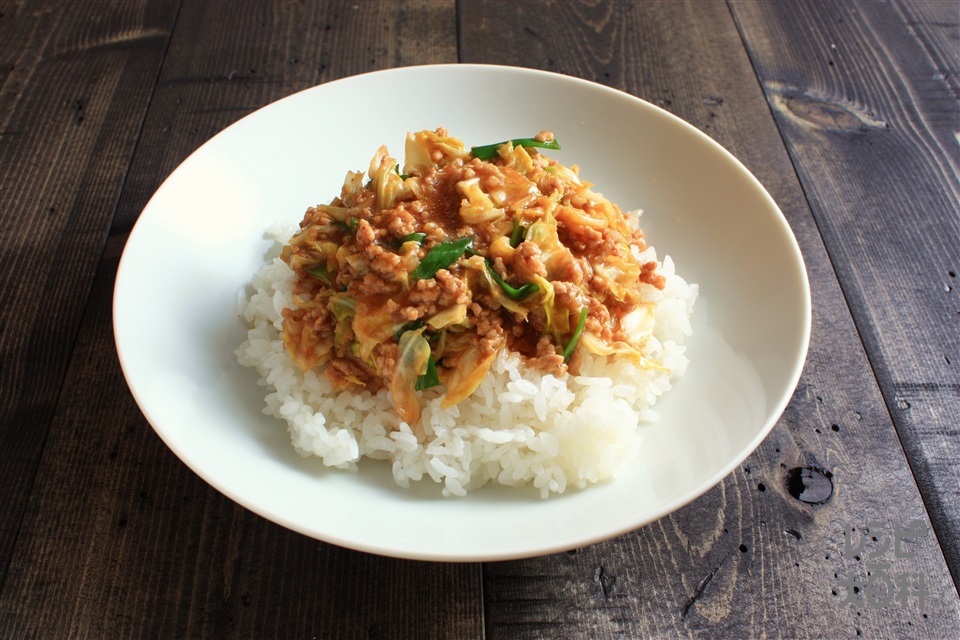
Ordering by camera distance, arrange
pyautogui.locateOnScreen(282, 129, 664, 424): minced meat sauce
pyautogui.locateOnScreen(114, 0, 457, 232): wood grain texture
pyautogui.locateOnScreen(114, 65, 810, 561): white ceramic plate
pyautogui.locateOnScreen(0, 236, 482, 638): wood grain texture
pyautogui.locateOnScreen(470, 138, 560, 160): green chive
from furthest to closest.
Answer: pyautogui.locateOnScreen(114, 0, 457, 232): wood grain texture, pyautogui.locateOnScreen(470, 138, 560, 160): green chive, pyautogui.locateOnScreen(282, 129, 664, 424): minced meat sauce, pyautogui.locateOnScreen(0, 236, 482, 638): wood grain texture, pyautogui.locateOnScreen(114, 65, 810, 561): white ceramic plate

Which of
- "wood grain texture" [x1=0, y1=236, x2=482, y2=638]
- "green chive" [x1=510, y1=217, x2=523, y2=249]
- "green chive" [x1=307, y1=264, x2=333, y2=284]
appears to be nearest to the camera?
"wood grain texture" [x1=0, y1=236, x2=482, y2=638]

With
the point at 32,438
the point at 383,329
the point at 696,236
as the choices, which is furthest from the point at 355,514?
the point at 696,236

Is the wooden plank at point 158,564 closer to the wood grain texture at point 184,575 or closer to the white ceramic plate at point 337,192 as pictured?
the wood grain texture at point 184,575

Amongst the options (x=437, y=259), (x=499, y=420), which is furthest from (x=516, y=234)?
(x=499, y=420)

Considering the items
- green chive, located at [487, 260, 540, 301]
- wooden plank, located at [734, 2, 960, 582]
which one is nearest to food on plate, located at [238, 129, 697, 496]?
green chive, located at [487, 260, 540, 301]

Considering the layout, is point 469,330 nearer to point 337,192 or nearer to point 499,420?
point 499,420

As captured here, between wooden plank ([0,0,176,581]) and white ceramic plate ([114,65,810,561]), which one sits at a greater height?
white ceramic plate ([114,65,810,561])

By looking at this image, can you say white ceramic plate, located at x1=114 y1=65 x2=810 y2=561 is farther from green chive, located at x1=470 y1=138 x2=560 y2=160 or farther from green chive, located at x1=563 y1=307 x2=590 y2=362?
green chive, located at x1=470 y1=138 x2=560 y2=160
